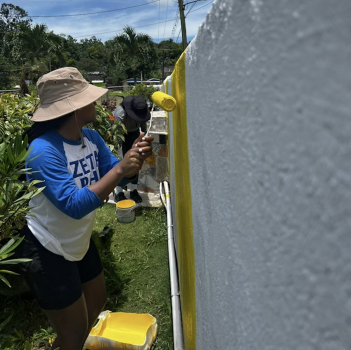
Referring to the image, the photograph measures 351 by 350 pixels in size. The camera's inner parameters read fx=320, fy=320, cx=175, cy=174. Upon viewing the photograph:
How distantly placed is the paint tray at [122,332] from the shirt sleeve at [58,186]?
1296 mm

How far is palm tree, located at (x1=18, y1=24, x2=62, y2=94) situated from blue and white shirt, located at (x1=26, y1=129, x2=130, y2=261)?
2842 cm

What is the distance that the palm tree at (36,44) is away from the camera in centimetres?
2756

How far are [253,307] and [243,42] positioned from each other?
45 cm

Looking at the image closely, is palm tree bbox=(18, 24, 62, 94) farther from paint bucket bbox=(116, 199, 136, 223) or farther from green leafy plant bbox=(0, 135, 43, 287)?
green leafy plant bbox=(0, 135, 43, 287)

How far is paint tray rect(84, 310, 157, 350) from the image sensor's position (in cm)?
240

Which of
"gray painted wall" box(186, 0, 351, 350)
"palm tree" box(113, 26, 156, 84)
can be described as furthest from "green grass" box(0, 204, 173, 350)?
"palm tree" box(113, 26, 156, 84)

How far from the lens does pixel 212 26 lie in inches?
28.5

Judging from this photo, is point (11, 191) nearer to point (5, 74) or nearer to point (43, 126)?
point (43, 126)

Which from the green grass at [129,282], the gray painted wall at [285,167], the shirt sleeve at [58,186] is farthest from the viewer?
the green grass at [129,282]

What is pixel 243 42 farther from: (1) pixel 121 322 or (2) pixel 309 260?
(1) pixel 121 322

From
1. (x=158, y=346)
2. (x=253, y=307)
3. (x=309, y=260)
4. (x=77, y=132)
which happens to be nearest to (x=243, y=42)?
(x=309, y=260)

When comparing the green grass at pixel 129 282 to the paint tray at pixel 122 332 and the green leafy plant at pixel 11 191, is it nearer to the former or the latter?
the paint tray at pixel 122 332

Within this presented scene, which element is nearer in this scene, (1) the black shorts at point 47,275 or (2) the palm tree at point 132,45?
(1) the black shorts at point 47,275

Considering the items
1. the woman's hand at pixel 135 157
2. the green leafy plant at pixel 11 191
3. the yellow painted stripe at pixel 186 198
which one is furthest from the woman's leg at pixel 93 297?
the woman's hand at pixel 135 157
